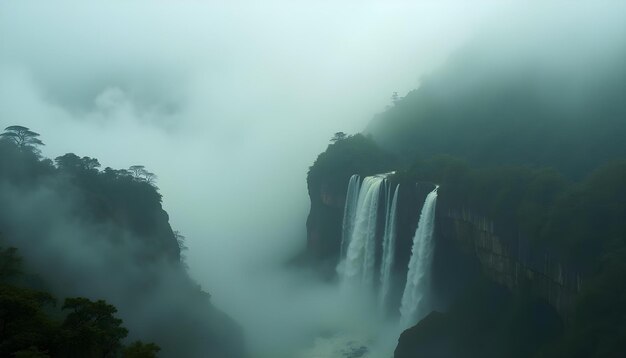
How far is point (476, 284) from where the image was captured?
38938 mm

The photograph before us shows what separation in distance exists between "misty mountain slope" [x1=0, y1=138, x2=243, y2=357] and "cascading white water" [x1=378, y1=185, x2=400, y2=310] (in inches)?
533

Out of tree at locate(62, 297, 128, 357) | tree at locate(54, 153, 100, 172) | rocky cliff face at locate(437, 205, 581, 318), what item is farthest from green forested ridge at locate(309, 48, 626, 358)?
tree at locate(54, 153, 100, 172)

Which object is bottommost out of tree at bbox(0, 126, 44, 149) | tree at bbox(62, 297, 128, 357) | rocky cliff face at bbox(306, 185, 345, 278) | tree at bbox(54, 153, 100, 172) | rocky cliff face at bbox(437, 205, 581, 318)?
tree at bbox(62, 297, 128, 357)

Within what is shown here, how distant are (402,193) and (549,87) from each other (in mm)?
27258

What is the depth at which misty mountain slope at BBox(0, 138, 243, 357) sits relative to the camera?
4109 centimetres

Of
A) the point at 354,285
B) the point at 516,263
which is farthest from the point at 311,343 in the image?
the point at 516,263

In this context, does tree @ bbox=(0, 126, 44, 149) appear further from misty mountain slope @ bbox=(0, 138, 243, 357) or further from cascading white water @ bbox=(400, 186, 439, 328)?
cascading white water @ bbox=(400, 186, 439, 328)

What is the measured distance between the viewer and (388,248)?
4841 centimetres

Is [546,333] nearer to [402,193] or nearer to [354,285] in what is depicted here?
[402,193]

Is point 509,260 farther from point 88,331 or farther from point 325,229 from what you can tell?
point 325,229

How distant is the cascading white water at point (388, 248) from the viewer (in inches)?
1870

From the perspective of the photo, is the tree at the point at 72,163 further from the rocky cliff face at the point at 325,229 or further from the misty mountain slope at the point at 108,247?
the rocky cliff face at the point at 325,229

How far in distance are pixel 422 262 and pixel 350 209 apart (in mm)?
17232

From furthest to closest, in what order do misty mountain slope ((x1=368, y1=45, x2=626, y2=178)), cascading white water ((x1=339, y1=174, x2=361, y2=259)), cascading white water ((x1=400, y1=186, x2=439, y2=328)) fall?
cascading white water ((x1=339, y1=174, x2=361, y2=259)) → misty mountain slope ((x1=368, y1=45, x2=626, y2=178)) → cascading white water ((x1=400, y1=186, x2=439, y2=328))
